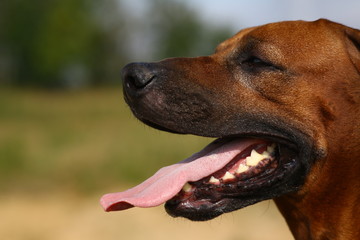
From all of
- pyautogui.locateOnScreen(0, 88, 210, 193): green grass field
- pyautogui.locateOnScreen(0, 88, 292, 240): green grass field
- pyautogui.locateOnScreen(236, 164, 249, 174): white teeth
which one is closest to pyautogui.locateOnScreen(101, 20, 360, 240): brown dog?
pyautogui.locateOnScreen(236, 164, 249, 174): white teeth

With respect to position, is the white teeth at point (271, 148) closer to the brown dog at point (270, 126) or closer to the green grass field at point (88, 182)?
the brown dog at point (270, 126)

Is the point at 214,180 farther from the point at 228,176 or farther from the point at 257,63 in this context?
the point at 257,63

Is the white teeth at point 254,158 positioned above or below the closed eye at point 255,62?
below

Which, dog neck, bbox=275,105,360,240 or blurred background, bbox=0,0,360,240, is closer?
dog neck, bbox=275,105,360,240

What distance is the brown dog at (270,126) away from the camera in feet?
11.6

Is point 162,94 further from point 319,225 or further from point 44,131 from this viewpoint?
point 44,131

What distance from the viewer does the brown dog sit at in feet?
11.6

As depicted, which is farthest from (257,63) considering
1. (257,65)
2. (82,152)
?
(82,152)

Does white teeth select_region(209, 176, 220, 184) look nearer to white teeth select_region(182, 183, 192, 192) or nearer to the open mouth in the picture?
the open mouth

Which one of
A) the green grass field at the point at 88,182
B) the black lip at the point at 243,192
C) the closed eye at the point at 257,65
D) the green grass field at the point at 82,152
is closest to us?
the black lip at the point at 243,192

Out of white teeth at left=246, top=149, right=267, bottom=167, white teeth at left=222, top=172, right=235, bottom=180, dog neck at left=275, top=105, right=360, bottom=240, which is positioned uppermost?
white teeth at left=246, top=149, right=267, bottom=167

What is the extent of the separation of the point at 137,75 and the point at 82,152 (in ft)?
37.1

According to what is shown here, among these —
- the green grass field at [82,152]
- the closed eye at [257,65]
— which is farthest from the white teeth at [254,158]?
the green grass field at [82,152]

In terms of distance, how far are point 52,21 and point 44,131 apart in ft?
109
